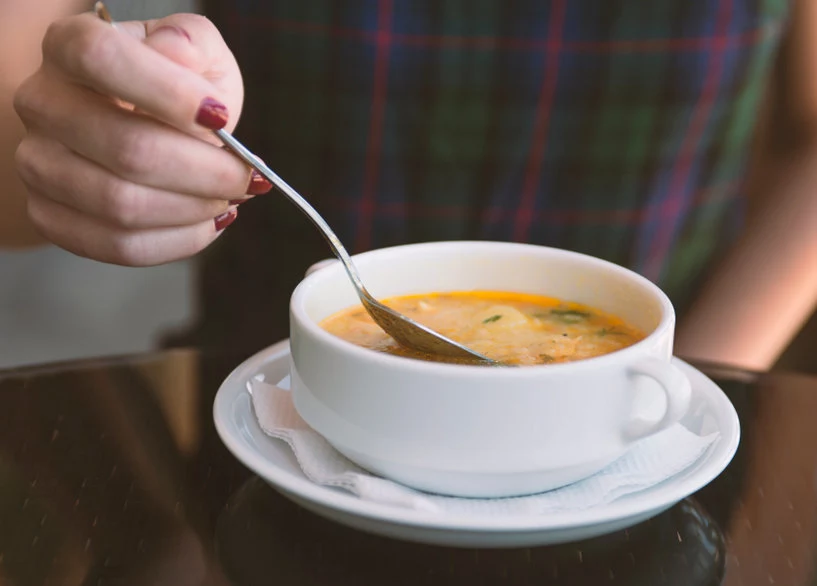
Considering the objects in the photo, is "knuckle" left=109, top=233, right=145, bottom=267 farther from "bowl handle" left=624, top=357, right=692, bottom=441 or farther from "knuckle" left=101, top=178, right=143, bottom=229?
"bowl handle" left=624, top=357, right=692, bottom=441

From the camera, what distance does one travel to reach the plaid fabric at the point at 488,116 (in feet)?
5.39

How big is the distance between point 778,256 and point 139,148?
1276mm

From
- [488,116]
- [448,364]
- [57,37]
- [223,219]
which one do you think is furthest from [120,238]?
[488,116]

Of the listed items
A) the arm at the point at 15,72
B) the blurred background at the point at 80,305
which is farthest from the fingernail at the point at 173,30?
the blurred background at the point at 80,305

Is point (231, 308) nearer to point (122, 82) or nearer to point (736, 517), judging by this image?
point (122, 82)

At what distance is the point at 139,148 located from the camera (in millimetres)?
962

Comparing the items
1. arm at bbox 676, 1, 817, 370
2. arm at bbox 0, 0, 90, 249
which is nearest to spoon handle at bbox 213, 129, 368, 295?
arm at bbox 0, 0, 90, 249

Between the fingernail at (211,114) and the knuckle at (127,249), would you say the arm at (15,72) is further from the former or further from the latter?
the fingernail at (211,114)

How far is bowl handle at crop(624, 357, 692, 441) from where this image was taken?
2.30 feet

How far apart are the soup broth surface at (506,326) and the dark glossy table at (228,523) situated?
0.52 feet

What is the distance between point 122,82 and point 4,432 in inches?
14.0

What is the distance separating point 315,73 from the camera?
1.68 metres

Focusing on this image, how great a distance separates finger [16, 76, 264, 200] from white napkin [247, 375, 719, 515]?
232 millimetres

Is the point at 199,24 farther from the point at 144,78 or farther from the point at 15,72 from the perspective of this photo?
the point at 15,72
